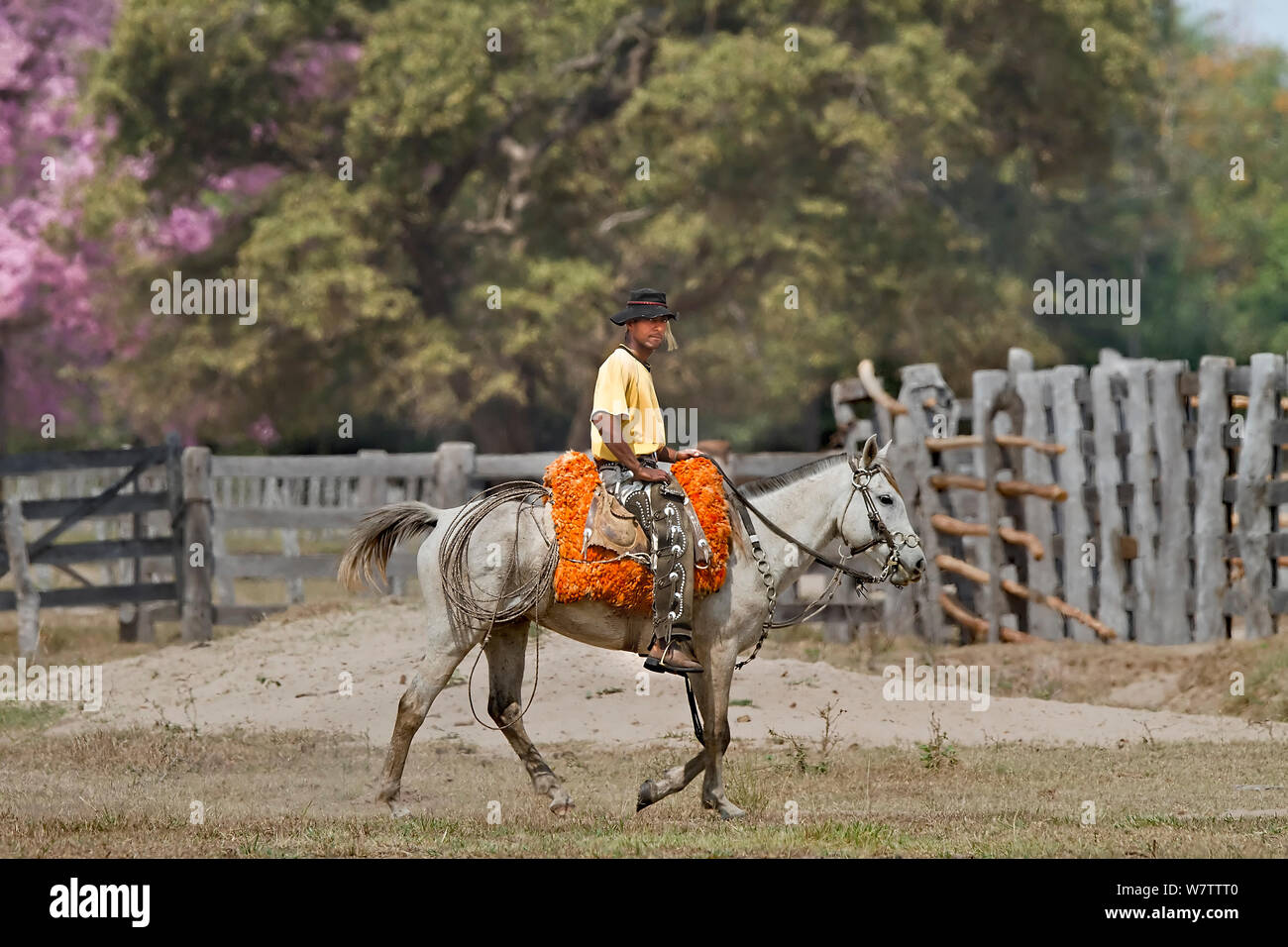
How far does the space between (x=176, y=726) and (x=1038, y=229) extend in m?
33.4

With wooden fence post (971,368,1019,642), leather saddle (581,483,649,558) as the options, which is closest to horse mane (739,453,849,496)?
leather saddle (581,483,649,558)

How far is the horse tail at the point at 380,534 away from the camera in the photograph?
404 inches

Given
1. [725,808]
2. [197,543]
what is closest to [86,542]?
[197,543]

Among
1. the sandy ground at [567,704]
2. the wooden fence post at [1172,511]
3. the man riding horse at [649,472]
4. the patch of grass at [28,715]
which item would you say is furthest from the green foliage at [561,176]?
the man riding horse at [649,472]

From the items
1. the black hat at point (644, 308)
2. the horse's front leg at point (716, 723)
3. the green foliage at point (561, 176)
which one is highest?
the green foliage at point (561, 176)

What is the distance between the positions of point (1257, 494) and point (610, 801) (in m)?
7.70

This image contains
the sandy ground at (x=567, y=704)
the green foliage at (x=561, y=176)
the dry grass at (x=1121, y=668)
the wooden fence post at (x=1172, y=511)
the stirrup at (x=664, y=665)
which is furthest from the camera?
the green foliage at (x=561, y=176)

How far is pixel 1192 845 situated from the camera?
843 cm

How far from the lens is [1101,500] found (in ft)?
53.9

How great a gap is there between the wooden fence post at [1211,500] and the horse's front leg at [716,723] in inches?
294

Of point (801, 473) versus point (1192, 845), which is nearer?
point (1192, 845)

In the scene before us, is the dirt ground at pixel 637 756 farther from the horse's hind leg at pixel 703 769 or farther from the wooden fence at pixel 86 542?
the wooden fence at pixel 86 542
